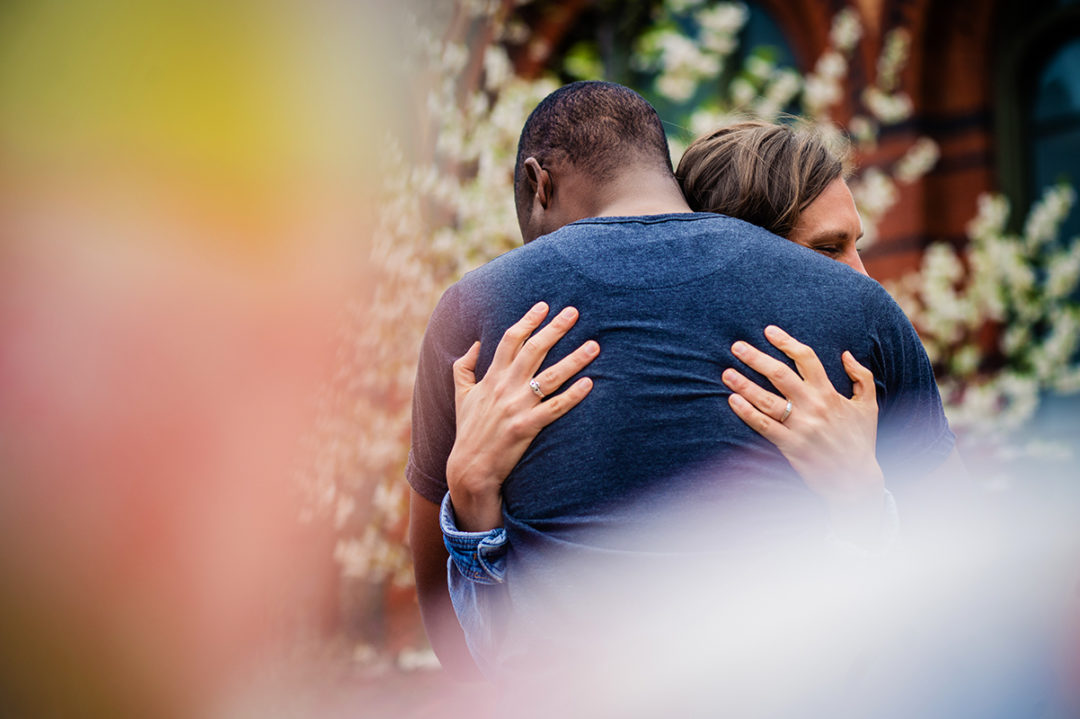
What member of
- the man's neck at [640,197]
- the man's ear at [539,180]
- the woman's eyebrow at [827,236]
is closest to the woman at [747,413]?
the man's neck at [640,197]

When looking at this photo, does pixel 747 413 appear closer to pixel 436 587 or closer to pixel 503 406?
pixel 503 406

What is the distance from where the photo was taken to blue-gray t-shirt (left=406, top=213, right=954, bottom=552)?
1.41m

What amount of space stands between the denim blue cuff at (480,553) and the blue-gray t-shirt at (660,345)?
4cm

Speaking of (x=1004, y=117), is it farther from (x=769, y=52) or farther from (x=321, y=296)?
(x=321, y=296)

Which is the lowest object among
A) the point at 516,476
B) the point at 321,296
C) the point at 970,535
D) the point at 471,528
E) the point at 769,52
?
the point at 970,535

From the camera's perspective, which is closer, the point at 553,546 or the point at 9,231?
the point at 9,231

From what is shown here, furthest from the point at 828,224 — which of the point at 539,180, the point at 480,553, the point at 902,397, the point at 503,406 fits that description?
the point at 480,553

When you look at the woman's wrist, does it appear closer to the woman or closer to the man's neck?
the woman

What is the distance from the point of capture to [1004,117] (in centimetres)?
614

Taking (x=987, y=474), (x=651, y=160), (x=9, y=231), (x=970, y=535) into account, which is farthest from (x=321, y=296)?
(x=987, y=474)

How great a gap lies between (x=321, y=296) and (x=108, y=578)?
1.64ft

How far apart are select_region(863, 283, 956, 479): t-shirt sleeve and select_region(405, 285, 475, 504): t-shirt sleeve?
0.75m

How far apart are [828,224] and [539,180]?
763 millimetres

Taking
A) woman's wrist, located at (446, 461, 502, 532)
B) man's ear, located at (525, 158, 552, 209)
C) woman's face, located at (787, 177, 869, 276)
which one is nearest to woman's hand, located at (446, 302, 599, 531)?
woman's wrist, located at (446, 461, 502, 532)
